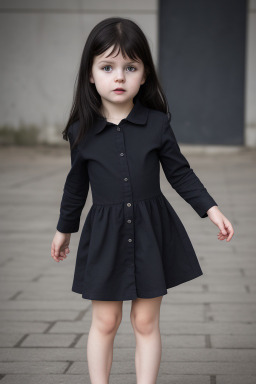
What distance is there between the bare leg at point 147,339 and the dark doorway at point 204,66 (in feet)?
37.5

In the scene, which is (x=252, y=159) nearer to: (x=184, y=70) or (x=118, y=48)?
(x=184, y=70)

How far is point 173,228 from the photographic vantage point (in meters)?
2.61

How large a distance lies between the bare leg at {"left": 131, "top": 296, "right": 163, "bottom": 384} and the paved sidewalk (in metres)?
0.42

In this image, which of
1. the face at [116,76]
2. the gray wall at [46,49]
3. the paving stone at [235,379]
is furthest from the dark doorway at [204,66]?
the face at [116,76]

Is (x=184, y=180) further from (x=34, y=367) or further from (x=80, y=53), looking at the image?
(x=80, y=53)

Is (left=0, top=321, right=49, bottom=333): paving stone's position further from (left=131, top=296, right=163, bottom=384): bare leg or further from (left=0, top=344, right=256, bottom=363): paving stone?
(left=131, top=296, right=163, bottom=384): bare leg

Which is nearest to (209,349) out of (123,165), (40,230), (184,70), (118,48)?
(123,165)

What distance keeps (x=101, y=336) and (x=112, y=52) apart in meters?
0.99

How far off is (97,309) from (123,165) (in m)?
0.51

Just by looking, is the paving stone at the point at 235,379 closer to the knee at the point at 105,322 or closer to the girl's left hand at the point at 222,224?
the knee at the point at 105,322

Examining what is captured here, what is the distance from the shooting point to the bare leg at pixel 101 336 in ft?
8.41

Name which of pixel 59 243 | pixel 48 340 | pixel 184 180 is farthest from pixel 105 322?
pixel 48 340

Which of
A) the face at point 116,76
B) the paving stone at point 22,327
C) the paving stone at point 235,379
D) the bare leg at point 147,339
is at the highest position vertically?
the face at point 116,76

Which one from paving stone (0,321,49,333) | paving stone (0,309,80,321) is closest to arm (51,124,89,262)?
paving stone (0,321,49,333)
